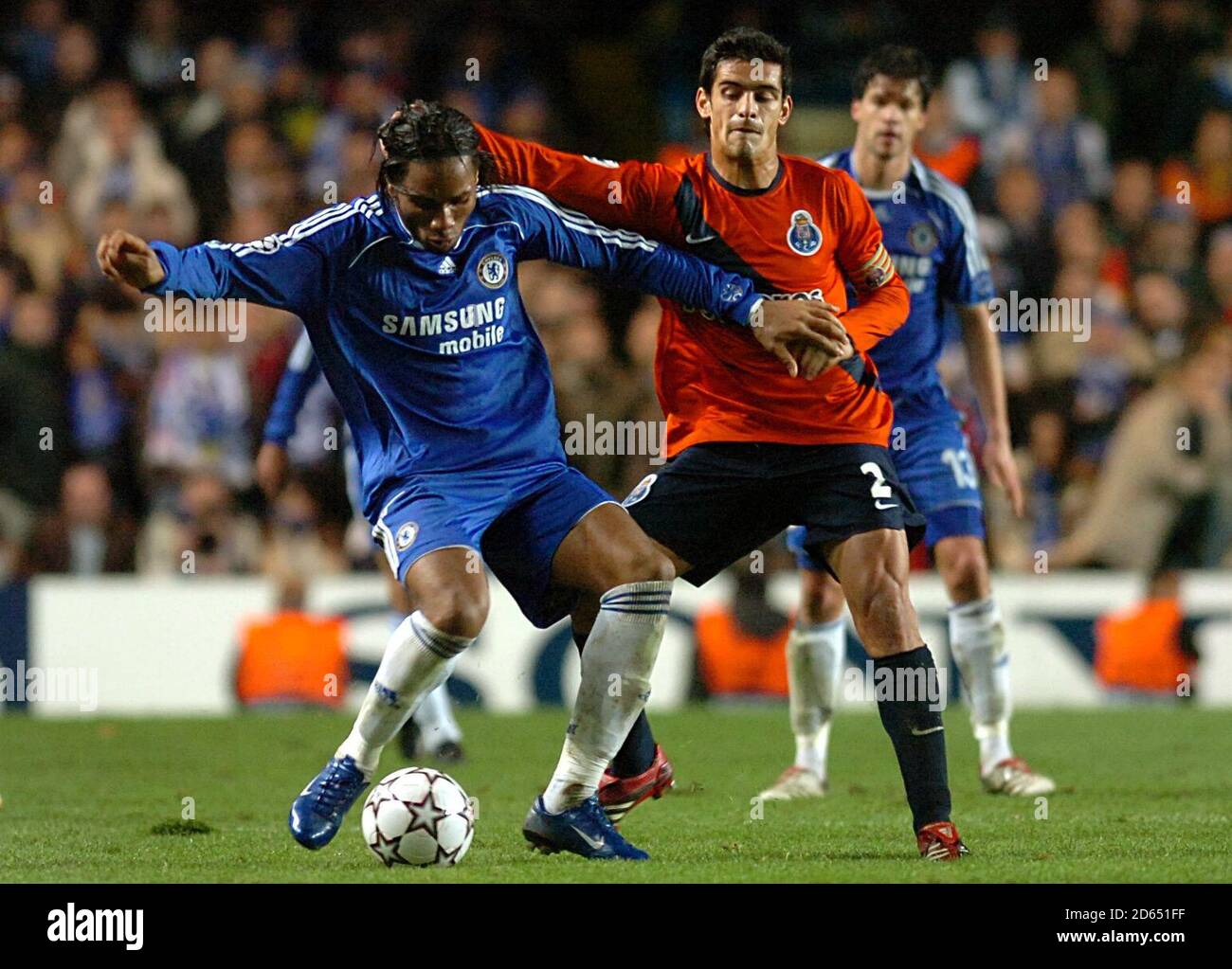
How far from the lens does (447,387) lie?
6.45m

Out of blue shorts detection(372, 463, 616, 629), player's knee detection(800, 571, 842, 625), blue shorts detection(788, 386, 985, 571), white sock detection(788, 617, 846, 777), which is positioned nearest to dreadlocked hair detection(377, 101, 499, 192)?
blue shorts detection(372, 463, 616, 629)

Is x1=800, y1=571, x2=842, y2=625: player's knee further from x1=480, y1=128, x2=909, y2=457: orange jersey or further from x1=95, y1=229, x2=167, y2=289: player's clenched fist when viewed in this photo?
x1=95, y1=229, x2=167, y2=289: player's clenched fist

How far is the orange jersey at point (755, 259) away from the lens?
661 centimetres

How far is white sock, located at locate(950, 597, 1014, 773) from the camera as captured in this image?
336 inches

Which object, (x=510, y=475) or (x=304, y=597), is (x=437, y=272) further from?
(x=304, y=597)

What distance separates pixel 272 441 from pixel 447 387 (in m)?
2.59

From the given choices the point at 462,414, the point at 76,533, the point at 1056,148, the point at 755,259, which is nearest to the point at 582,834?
the point at 462,414

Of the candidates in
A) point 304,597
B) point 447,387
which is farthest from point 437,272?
point 304,597

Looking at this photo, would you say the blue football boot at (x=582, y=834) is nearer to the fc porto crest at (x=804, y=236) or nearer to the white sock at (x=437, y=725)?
the fc porto crest at (x=804, y=236)

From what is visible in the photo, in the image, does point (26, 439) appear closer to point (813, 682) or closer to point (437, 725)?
point (437, 725)

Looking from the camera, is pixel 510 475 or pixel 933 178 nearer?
pixel 510 475

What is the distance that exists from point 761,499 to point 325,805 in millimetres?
1700

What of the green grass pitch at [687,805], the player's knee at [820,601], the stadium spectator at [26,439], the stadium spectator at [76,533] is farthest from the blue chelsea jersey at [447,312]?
the stadium spectator at [26,439]

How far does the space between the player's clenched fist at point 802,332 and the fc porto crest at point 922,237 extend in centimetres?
190
